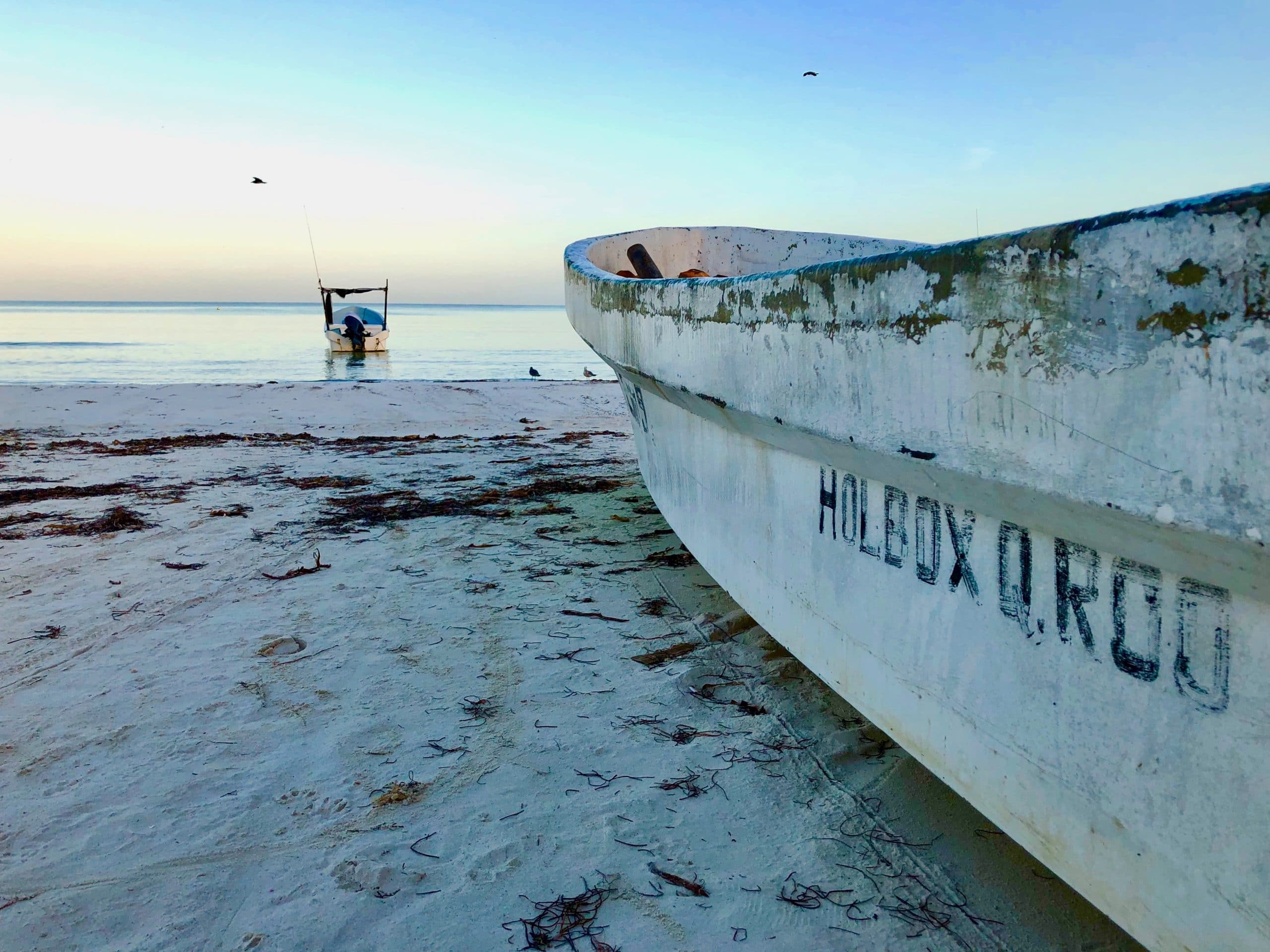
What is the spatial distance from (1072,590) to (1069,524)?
0.11 m

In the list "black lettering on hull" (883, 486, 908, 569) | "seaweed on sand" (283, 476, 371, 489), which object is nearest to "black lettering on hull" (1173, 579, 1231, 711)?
"black lettering on hull" (883, 486, 908, 569)

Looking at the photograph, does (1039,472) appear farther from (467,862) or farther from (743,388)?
(467,862)

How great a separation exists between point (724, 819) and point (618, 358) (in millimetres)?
1786

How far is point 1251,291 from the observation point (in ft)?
2.33

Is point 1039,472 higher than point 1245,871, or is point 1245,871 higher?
point 1039,472

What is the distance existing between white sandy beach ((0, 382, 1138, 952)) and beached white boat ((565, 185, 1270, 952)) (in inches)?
9.9

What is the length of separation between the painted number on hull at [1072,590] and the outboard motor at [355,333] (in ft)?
82.9

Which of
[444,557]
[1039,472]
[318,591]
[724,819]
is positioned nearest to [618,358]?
[444,557]

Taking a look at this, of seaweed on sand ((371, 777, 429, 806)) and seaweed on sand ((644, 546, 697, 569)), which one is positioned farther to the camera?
seaweed on sand ((644, 546, 697, 569))

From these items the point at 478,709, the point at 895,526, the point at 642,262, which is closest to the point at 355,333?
the point at 642,262

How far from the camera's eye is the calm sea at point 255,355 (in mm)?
18531

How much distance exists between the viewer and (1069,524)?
38.9 inches

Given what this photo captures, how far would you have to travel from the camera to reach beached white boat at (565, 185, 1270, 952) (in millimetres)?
775

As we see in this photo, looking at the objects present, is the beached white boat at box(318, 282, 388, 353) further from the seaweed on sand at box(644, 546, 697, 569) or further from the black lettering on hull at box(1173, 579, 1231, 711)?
the black lettering on hull at box(1173, 579, 1231, 711)
